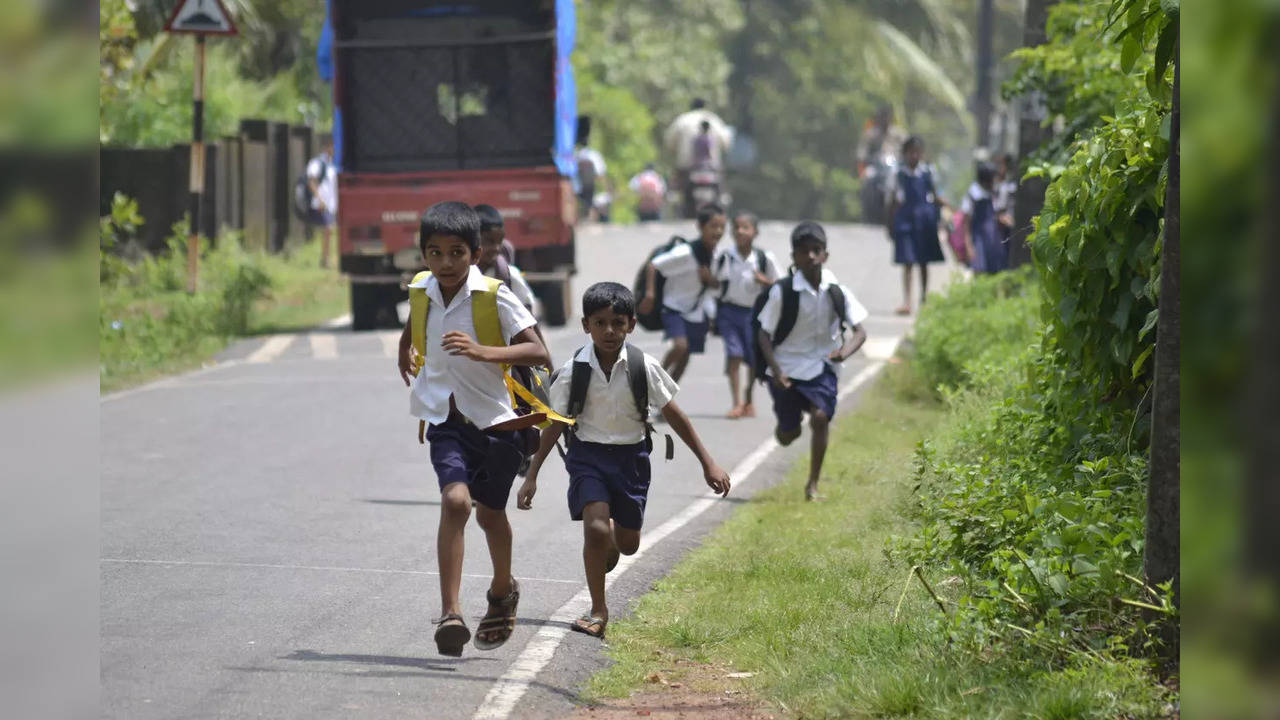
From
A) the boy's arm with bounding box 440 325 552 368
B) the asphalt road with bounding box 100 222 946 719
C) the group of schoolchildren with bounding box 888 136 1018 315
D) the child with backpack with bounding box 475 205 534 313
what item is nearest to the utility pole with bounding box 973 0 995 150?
the group of schoolchildren with bounding box 888 136 1018 315

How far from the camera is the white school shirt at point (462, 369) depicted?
6883 mm

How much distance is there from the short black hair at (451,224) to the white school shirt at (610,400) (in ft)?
2.31

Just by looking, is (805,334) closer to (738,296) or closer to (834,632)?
(738,296)

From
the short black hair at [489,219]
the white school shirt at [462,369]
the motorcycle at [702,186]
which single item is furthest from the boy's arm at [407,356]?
the motorcycle at [702,186]

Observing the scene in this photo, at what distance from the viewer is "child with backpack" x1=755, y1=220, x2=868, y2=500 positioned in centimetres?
1103

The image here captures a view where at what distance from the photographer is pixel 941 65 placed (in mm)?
48969

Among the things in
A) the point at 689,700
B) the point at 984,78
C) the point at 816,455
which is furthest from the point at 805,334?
the point at 984,78

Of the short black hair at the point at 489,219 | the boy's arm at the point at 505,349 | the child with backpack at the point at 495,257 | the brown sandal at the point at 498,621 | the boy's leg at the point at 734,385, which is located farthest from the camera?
the boy's leg at the point at 734,385

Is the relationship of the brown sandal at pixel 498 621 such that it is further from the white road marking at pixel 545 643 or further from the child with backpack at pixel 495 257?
the child with backpack at pixel 495 257

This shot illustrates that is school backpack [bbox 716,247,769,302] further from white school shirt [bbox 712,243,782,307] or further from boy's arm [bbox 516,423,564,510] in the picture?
boy's arm [bbox 516,423,564,510]

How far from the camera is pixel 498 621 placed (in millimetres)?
6910

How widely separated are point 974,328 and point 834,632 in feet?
26.2

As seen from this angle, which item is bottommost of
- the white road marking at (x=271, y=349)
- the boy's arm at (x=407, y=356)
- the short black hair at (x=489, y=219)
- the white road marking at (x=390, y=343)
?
the white road marking at (x=271, y=349)

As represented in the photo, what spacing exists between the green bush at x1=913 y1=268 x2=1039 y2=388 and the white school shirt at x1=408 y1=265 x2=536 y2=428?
6.01m
